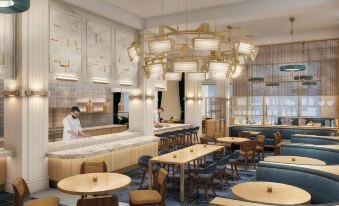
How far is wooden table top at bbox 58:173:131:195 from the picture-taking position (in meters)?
3.91

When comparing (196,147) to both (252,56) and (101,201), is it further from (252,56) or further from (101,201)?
(101,201)

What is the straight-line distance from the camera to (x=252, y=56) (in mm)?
5543

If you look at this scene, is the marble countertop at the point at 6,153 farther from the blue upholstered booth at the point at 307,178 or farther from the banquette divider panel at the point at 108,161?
the blue upholstered booth at the point at 307,178

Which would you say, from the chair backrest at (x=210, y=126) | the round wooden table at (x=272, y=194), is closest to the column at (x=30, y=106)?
the round wooden table at (x=272, y=194)

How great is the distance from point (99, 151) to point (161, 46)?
3259mm

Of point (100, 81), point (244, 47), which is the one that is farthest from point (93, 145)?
point (244, 47)

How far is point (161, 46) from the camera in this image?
4.84 metres

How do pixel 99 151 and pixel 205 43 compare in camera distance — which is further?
pixel 99 151

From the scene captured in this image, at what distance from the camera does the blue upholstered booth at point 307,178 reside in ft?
13.6

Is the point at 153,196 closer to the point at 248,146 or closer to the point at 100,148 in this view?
the point at 100,148

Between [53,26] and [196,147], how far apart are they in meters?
4.43

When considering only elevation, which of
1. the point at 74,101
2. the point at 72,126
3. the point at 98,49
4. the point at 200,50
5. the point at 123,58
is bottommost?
the point at 72,126

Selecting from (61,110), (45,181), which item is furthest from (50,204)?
(61,110)

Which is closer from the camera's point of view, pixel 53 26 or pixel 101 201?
pixel 101 201
